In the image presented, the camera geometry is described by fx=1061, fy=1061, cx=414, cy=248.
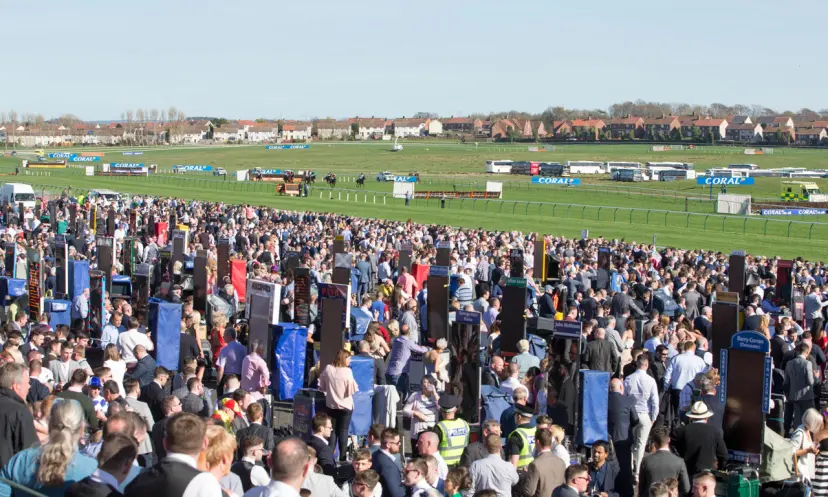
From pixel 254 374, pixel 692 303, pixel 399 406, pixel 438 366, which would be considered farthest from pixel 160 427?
pixel 692 303

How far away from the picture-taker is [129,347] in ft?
43.7

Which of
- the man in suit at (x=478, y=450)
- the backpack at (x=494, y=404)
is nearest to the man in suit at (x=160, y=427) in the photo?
the man in suit at (x=478, y=450)

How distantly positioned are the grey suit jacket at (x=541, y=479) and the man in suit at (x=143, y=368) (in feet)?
18.0

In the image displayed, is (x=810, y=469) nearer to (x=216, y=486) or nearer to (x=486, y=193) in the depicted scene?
(x=216, y=486)

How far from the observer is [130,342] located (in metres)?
13.3

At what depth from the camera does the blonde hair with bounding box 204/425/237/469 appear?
6.09 meters

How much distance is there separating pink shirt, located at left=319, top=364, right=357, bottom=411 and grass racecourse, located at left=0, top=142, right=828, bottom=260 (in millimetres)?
29456

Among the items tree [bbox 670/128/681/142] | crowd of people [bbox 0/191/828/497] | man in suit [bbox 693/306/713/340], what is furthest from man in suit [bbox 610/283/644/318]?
tree [bbox 670/128/681/142]

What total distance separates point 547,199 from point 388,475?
2381 inches

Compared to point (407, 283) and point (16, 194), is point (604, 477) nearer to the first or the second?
point (407, 283)

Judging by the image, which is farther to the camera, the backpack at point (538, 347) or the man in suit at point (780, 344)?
the backpack at point (538, 347)

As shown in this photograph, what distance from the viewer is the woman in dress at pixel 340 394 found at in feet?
36.3

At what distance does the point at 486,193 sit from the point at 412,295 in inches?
1872

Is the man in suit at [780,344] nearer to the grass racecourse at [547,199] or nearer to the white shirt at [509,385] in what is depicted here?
the white shirt at [509,385]
